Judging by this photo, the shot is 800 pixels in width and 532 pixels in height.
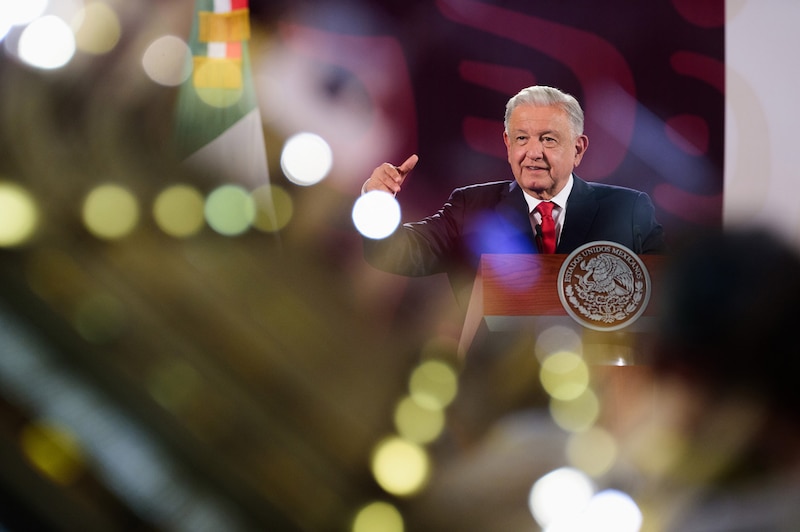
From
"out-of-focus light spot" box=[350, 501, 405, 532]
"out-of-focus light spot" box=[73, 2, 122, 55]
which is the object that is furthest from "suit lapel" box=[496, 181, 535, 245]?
"out-of-focus light spot" box=[73, 2, 122, 55]

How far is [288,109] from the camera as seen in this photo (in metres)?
2.12

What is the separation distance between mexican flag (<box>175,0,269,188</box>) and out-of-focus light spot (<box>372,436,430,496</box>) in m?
1.01

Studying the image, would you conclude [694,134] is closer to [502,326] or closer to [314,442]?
[502,326]

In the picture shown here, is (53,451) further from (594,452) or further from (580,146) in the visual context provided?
(580,146)

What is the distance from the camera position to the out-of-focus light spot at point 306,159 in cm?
211

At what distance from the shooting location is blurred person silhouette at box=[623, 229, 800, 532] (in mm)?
1162

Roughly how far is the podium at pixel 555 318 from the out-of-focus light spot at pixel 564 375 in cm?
7

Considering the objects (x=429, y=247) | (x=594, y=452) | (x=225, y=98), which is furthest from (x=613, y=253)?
(x=225, y=98)

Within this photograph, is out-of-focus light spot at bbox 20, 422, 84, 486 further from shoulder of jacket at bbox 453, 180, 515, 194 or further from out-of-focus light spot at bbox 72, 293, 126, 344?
shoulder of jacket at bbox 453, 180, 515, 194

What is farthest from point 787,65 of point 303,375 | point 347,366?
point 303,375

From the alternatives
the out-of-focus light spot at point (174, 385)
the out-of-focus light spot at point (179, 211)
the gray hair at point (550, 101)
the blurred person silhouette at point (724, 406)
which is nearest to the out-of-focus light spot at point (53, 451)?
the out-of-focus light spot at point (174, 385)

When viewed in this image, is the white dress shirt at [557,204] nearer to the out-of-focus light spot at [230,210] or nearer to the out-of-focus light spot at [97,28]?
the out-of-focus light spot at [230,210]

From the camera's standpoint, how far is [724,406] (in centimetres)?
137

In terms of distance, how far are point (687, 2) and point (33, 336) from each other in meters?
2.01
